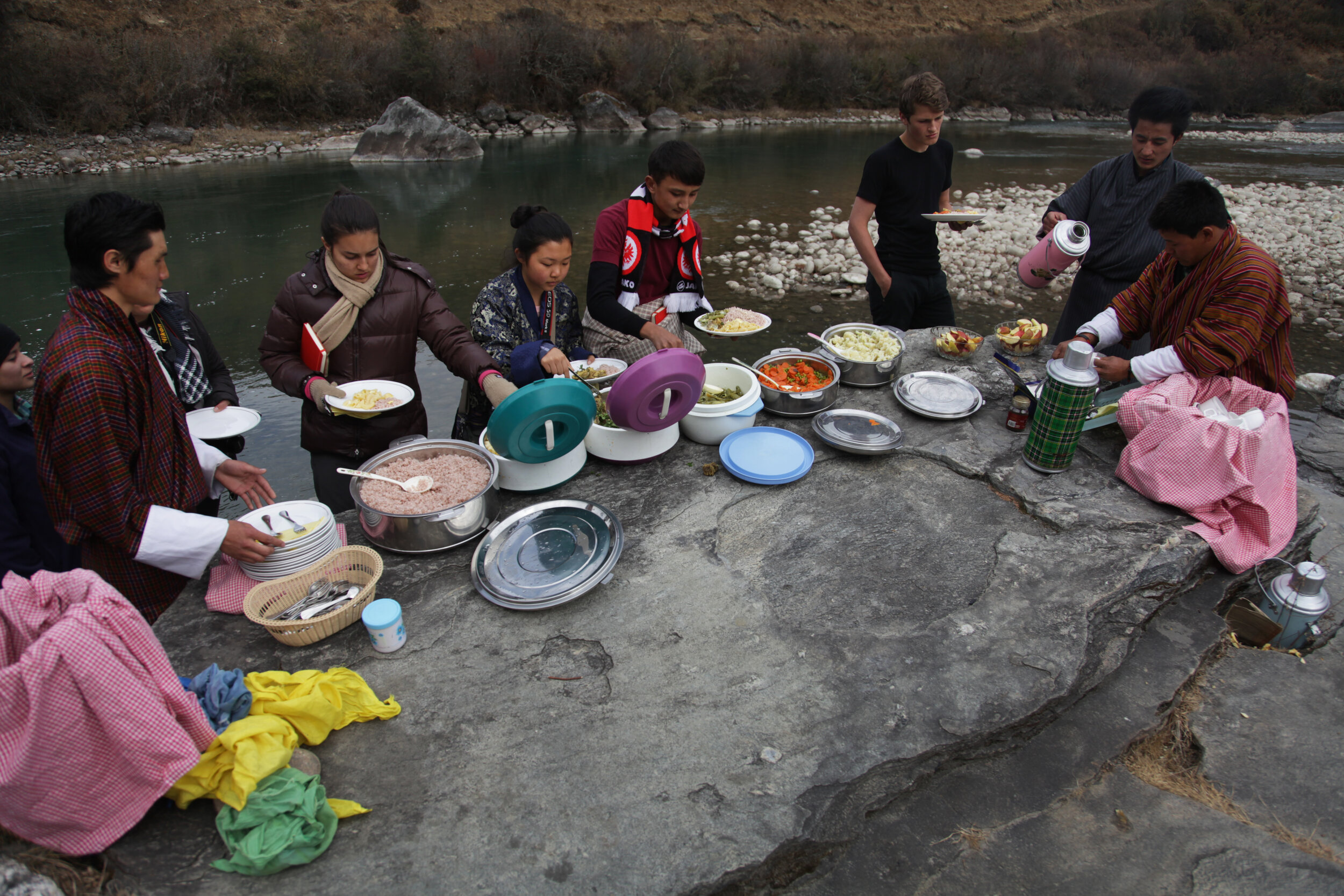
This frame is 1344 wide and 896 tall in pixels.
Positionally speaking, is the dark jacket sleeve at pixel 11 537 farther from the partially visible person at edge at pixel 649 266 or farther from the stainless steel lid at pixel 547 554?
the partially visible person at edge at pixel 649 266

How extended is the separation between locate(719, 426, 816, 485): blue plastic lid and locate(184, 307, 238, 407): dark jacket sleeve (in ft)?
9.06

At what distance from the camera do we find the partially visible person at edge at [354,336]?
10.6 ft

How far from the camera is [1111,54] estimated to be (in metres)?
47.2

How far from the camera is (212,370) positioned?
391 centimetres

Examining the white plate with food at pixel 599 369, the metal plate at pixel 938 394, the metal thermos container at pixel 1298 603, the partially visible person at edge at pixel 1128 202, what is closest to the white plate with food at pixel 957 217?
the partially visible person at edge at pixel 1128 202

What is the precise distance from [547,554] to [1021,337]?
3393 millimetres

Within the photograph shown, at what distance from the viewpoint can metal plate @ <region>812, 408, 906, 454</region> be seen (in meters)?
3.47

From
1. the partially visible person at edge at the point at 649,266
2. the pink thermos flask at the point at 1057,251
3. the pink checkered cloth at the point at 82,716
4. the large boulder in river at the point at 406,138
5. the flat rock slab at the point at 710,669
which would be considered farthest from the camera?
the large boulder in river at the point at 406,138

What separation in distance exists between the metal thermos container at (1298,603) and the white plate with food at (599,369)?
3.12 m

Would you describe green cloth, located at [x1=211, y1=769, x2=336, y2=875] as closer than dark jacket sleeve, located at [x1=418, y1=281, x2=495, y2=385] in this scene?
Yes

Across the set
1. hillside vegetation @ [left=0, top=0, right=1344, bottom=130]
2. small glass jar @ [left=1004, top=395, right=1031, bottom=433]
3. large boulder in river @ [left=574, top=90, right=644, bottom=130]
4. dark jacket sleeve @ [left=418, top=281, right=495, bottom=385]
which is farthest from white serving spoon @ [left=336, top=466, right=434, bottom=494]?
large boulder in river @ [left=574, top=90, right=644, bottom=130]

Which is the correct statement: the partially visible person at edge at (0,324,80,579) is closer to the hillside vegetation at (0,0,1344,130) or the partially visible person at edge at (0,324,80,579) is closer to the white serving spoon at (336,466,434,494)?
the white serving spoon at (336,466,434,494)

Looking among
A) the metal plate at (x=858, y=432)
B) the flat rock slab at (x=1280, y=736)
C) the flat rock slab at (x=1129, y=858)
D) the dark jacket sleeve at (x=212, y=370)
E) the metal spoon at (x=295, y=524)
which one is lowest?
the flat rock slab at (x=1280, y=736)

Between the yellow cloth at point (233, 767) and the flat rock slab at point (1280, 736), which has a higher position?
the yellow cloth at point (233, 767)
